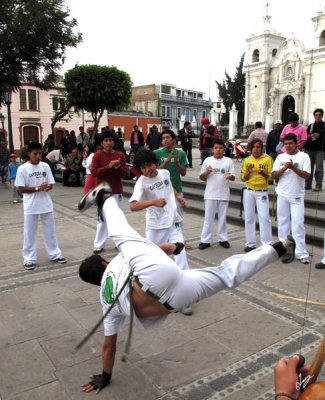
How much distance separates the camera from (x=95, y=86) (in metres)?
18.1

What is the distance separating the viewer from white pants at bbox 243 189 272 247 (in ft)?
19.0

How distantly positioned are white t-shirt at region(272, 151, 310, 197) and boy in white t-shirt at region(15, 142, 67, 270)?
137 inches

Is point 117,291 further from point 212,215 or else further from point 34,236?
point 212,215

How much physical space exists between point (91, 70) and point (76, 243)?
44.5 feet

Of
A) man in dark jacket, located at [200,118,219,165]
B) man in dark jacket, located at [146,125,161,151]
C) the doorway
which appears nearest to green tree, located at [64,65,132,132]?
man in dark jacket, located at [146,125,161,151]

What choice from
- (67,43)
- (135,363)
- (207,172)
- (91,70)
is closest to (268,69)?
(91,70)

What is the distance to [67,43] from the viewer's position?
14586 mm

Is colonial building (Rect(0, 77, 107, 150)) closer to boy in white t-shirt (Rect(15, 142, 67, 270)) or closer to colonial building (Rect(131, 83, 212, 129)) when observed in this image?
colonial building (Rect(131, 83, 212, 129))

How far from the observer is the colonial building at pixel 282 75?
128 feet

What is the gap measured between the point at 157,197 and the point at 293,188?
2.32 m

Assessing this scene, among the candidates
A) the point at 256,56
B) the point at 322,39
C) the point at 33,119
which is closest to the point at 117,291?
the point at 33,119

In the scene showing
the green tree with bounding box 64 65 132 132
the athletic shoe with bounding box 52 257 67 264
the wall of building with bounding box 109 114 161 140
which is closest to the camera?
the athletic shoe with bounding box 52 257 67 264

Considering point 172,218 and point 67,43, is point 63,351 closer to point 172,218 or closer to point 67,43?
point 172,218

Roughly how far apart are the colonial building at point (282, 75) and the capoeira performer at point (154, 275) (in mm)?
38941
